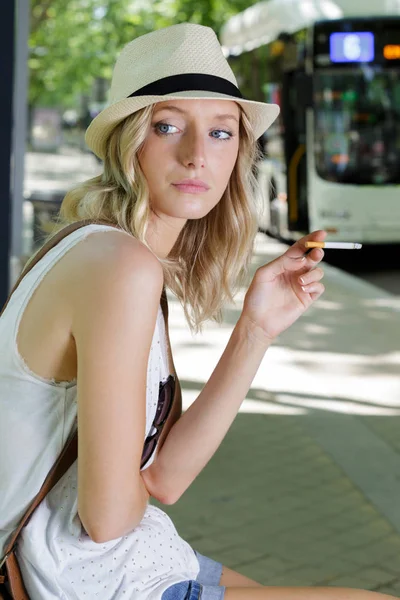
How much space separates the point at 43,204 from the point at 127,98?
808 cm

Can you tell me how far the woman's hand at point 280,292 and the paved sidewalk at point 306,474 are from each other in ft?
6.47

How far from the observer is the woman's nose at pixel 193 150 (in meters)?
2.29

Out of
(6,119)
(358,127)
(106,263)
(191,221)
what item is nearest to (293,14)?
(358,127)

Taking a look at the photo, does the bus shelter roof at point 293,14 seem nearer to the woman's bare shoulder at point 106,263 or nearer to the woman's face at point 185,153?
the woman's face at point 185,153

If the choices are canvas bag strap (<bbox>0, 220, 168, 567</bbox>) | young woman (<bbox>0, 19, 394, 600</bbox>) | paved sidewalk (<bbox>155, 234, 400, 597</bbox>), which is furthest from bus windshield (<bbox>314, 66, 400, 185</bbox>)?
canvas bag strap (<bbox>0, 220, 168, 567</bbox>)

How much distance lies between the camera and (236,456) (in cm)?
558

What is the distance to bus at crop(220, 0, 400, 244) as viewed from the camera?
1442cm

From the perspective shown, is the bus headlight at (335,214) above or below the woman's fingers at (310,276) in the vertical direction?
below

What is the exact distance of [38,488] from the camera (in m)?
2.04

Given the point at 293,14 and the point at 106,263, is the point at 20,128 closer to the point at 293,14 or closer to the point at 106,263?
the point at 293,14

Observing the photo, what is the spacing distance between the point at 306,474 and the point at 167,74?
11.1 feet

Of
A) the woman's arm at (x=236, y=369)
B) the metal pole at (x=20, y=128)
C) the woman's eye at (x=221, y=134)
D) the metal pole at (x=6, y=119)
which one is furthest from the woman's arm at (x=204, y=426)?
the metal pole at (x=20, y=128)

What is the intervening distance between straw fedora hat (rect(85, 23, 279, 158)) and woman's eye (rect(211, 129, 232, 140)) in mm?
78

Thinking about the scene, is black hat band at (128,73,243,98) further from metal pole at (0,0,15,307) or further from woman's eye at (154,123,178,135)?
metal pole at (0,0,15,307)
